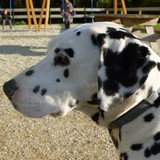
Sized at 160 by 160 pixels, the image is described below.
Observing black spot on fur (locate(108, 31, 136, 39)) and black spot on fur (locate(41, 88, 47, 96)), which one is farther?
black spot on fur (locate(41, 88, 47, 96))

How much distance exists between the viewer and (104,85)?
7.85 ft

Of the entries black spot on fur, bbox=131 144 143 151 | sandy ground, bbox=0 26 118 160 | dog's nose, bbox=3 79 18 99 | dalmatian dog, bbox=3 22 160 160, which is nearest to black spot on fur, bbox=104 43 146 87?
dalmatian dog, bbox=3 22 160 160

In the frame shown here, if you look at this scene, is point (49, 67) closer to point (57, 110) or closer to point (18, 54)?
point (57, 110)

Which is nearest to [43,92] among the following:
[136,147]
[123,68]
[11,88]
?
[11,88]

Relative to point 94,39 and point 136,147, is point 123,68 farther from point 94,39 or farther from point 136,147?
point 136,147

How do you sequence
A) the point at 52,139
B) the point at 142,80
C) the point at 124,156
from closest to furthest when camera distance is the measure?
the point at 142,80 → the point at 124,156 → the point at 52,139

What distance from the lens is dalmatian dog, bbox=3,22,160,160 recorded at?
7.82ft

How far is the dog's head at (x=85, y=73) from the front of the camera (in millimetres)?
2379

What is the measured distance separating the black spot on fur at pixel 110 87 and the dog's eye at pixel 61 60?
32 cm

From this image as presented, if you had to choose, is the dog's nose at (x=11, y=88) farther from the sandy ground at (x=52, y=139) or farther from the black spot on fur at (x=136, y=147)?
the sandy ground at (x=52, y=139)

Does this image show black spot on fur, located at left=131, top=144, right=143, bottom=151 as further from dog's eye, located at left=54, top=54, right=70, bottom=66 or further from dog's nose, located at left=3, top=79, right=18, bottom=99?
dog's nose, located at left=3, top=79, right=18, bottom=99

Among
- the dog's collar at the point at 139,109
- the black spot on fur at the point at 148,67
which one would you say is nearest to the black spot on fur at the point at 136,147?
the dog's collar at the point at 139,109

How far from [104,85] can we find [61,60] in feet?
1.20

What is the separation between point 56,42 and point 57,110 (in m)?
0.43
